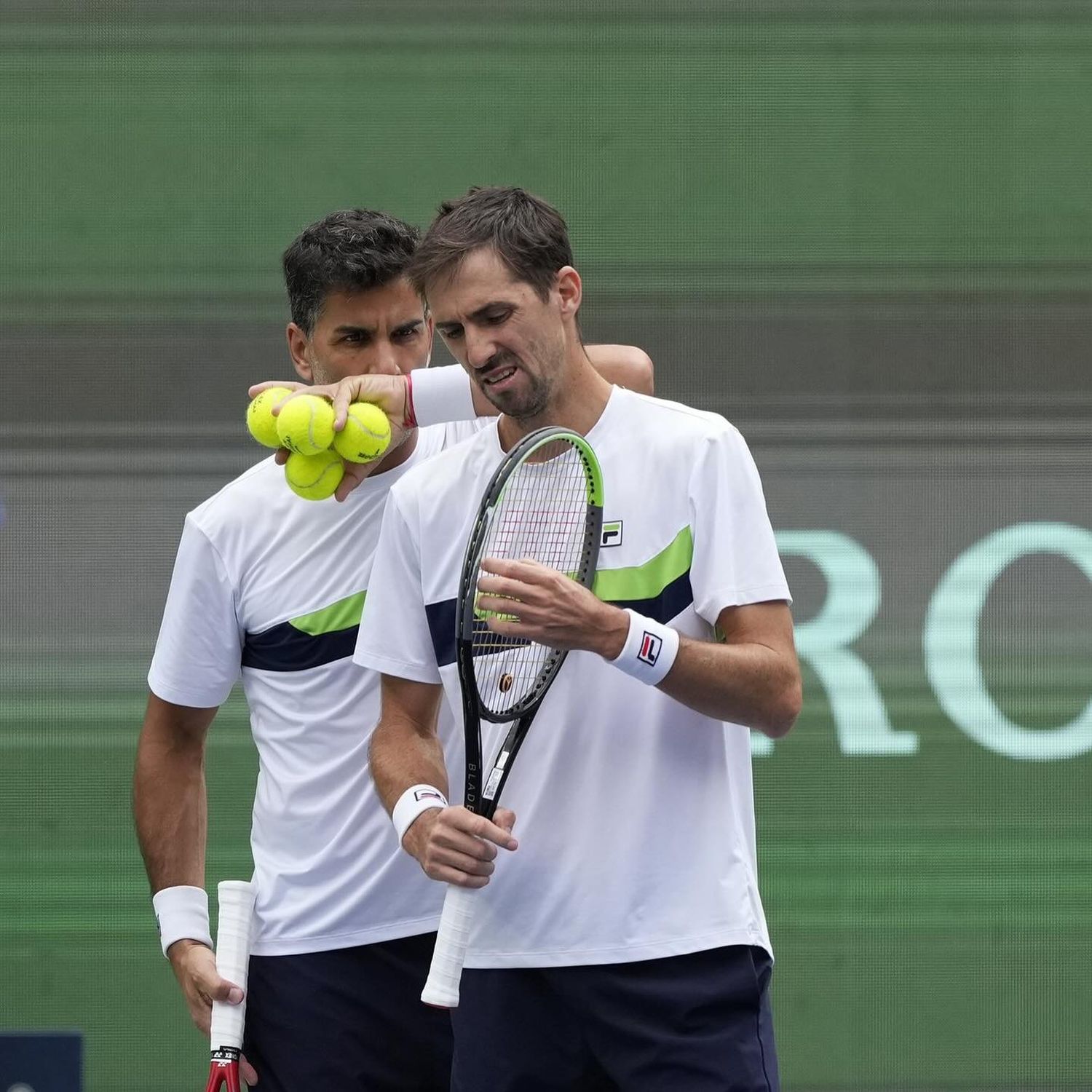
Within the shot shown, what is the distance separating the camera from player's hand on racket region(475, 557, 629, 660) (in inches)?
60.1

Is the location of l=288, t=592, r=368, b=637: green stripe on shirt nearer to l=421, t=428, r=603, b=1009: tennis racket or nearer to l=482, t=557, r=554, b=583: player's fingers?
l=421, t=428, r=603, b=1009: tennis racket

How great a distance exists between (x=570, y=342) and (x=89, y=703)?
1.70 meters

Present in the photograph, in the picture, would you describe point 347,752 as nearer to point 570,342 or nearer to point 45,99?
point 570,342

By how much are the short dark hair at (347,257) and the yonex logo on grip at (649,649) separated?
2.47 ft

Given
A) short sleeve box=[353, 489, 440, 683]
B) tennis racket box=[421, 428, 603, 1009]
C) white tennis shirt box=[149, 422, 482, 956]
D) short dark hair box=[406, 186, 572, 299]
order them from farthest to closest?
white tennis shirt box=[149, 422, 482, 956] < short sleeve box=[353, 489, 440, 683] < short dark hair box=[406, 186, 572, 299] < tennis racket box=[421, 428, 603, 1009]

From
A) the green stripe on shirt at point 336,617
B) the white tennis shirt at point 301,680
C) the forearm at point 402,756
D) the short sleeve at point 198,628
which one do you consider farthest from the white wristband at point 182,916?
the forearm at point 402,756

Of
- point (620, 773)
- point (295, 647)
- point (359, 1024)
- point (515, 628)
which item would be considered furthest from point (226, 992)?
point (515, 628)

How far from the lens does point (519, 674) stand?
1739mm

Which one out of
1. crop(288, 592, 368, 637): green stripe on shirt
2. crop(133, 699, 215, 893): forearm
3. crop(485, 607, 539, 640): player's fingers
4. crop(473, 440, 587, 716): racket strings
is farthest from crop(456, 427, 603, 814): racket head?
crop(133, 699, 215, 893): forearm

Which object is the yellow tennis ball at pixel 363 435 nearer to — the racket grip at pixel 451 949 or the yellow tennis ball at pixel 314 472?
the yellow tennis ball at pixel 314 472

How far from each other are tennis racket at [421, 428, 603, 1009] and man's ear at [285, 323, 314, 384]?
1.78 ft

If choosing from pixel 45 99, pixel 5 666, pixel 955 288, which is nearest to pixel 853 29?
pixel 955 288

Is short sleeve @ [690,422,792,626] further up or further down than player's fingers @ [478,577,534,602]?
further up

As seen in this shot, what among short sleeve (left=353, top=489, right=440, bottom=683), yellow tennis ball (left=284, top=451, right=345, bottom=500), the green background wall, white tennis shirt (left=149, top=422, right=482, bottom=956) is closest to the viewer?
short sleeve (left=353, top=489, right=440, bottom=683)
